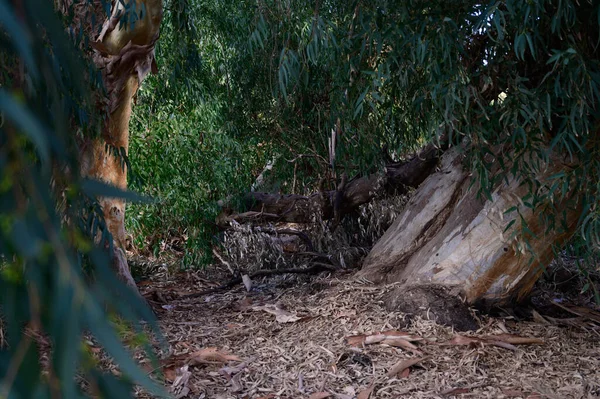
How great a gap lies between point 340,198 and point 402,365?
9.10ft

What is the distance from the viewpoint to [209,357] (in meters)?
3.40

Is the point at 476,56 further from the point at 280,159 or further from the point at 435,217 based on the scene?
the point at 280,159

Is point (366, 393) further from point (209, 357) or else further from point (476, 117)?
point (476, 117)

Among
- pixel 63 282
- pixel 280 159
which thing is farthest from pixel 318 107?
pixel 63 282

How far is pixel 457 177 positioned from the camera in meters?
4.48

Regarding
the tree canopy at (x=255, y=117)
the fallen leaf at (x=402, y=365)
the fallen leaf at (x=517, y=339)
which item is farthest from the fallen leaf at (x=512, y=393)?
the tree canopy at (x=255, y=117)

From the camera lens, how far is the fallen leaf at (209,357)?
336 cm

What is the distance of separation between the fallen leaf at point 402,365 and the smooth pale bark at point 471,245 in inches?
30.5

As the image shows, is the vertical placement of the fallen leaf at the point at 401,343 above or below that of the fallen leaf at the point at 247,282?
below

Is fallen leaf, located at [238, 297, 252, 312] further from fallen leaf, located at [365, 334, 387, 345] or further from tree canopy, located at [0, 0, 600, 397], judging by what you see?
tree canopy, located at [0, 0, 600, 397]

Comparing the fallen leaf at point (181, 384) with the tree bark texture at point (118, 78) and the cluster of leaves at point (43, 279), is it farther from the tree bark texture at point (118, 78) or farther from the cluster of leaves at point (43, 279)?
the cluster of leaves at point (43, 279)

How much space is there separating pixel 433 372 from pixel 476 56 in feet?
6.09

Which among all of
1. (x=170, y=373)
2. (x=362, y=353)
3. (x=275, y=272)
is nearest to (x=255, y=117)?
(x=275, y=272)

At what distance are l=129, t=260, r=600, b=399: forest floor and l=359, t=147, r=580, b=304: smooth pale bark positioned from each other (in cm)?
20
